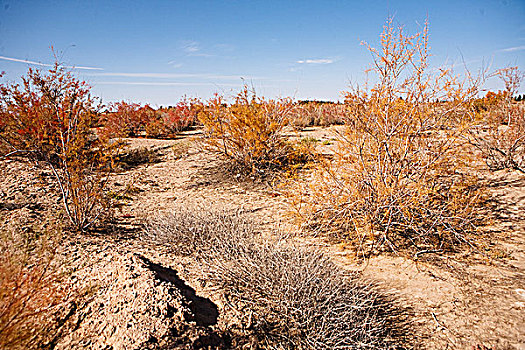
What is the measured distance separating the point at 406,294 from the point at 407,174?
1430 millimetres

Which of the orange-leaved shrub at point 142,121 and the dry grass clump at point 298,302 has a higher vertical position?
the orange-leaved shrub at point 142,121

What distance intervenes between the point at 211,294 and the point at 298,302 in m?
0.79

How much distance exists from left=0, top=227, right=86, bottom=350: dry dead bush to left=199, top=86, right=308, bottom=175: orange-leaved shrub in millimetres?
4037

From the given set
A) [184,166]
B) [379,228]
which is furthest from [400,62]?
[184,166]

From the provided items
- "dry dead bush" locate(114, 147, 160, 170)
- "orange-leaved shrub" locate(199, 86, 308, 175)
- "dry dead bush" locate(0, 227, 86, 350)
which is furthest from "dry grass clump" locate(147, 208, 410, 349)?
"dry dead bush" locate(114, 147, 160, 170)

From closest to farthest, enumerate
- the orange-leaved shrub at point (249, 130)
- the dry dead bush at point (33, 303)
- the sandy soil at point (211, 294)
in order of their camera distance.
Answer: the dry dead bush at point (33, 303), the sandy soil at point (211, 294), the orange-leaved shrub at point (249, 130)

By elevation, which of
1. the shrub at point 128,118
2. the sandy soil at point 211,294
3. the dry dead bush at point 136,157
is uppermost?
the shrub at point 128,118

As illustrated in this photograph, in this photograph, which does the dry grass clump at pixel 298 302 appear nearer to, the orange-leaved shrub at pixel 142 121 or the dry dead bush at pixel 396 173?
the dry dead bush at pixel 396 173

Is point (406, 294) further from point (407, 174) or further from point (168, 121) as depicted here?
point (168, 121)

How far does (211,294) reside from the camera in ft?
8.57

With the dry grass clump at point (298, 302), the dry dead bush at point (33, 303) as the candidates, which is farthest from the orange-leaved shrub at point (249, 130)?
the dry dead bush at point (33, 303)

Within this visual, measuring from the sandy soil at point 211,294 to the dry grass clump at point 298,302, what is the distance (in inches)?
7.8

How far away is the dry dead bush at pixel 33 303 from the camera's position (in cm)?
155

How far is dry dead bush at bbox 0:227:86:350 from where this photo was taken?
1549mm
